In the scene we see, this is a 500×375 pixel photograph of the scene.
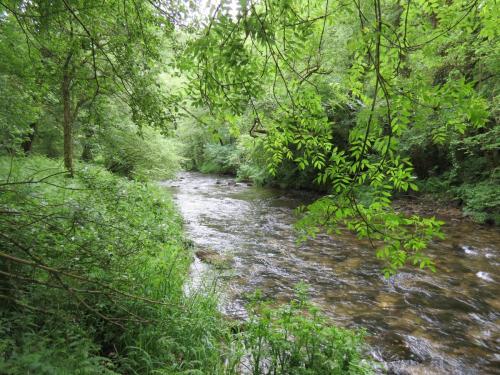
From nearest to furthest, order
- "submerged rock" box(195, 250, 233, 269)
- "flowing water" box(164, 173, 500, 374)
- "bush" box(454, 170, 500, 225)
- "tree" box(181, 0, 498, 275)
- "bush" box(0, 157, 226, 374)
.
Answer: "tree" box(181, 0, 498, 275), "bush" box(0, 157, 226, 374), "flowing water" box(164, 173, 500, 374), "submerged rock" box(195, 250, 233, 269), "bush" box(454, 170, 500, 225)

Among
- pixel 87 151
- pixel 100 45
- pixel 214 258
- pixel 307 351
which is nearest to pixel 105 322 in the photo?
pixel 307 351

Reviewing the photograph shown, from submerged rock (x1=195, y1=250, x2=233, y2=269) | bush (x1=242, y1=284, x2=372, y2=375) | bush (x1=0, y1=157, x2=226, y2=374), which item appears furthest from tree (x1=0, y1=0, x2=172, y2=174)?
submerged rock (x1=195, y1=250, x2=233, y2=269)

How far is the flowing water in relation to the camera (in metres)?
4.59

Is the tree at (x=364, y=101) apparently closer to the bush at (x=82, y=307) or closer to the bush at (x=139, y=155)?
the bush at (x=82, y=307)

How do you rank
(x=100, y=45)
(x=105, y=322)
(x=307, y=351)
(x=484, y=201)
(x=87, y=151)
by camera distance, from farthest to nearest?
1. (x=87, y=151)
2. (x=484, y=201)
3. (x=100, y=45)
4. (x=105, y=322)
5. (x=307, y=351)

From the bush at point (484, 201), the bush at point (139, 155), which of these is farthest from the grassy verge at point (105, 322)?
the bush at point (139, 155)

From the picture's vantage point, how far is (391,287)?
6.56m

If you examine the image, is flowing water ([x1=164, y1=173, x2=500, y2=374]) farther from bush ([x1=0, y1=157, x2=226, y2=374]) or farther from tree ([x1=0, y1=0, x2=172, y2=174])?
tree ([x1=0, y1=0, x2=172, y2=174])

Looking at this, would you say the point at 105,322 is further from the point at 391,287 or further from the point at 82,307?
the point at 391,287

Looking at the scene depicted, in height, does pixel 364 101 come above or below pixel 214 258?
above

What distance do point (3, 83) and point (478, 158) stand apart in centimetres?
1544

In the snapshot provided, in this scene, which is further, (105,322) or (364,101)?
(105,322)

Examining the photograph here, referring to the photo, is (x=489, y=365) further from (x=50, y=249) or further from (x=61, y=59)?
Result: (x=61, y=59)

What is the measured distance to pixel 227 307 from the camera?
545 centimetres
